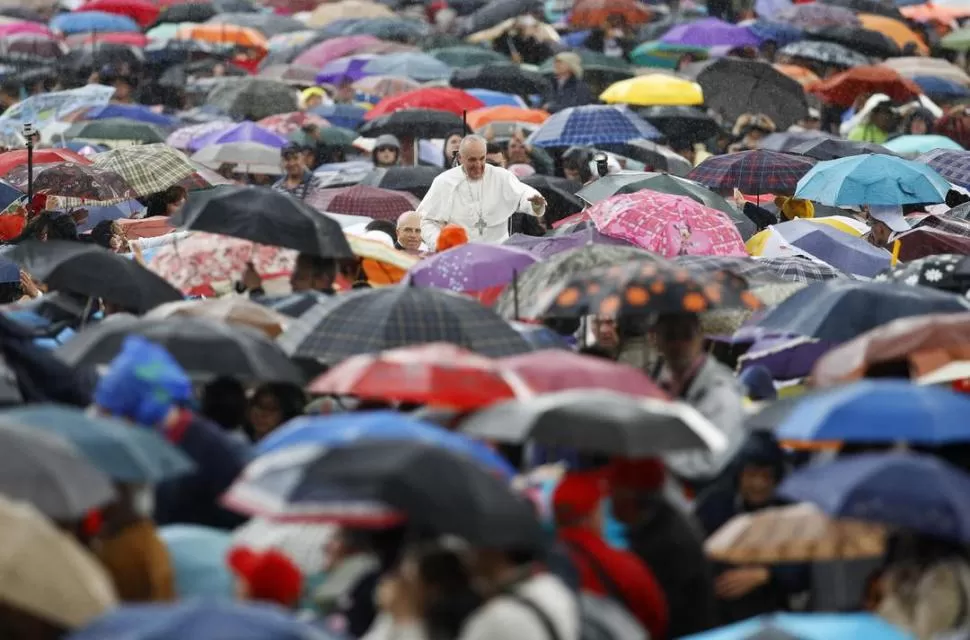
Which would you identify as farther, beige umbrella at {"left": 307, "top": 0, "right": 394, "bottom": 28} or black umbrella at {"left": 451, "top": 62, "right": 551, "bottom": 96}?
beige umbrella at {"left": 307, "top": 0, "right": 394, "bottom": 28}

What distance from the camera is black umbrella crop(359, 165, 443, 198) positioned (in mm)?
19625

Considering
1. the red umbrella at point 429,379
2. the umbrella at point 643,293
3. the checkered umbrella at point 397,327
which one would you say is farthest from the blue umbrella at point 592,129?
the red umbrella at point 429,379

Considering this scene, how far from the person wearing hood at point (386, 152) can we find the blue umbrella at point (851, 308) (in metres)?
10.6

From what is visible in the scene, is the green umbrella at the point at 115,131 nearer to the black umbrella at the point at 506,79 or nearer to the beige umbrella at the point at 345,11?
the black umbrella at the point at 506,79

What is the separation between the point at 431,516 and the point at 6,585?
1102 mm

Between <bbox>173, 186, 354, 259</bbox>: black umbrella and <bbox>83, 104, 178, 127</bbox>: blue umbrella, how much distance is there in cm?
1234

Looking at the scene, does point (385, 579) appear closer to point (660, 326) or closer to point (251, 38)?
point (660, 326)

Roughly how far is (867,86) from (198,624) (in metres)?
19.6

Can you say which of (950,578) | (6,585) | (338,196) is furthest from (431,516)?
(338,196)

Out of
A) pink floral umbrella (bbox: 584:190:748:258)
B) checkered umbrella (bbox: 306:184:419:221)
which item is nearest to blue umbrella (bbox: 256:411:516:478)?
pink floral umbrella (bbox: 584:190:748:258)

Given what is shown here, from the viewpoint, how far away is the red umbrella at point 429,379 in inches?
322

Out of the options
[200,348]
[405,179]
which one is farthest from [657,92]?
[200,348]

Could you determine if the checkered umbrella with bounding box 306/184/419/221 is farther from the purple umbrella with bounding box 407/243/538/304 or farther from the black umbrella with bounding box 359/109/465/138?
the purple umbrella with bounding box 407/243/538/304

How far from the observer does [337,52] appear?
99.0 ft
